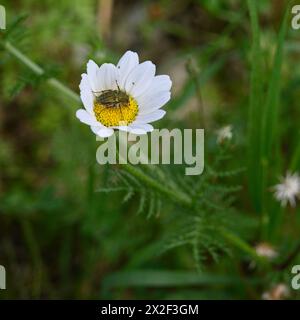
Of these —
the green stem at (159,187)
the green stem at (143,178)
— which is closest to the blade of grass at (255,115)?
the green stem at (143,178)

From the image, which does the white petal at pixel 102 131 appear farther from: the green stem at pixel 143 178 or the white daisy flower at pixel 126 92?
the green stem at pixel 143 178

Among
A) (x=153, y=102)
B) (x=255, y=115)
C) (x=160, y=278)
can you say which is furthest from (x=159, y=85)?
(x=160, y=278)

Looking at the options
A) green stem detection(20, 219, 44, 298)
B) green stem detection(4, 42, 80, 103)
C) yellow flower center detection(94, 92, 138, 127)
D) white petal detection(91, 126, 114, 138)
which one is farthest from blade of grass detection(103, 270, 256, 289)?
white petal detection(91, 126, 114, 138)

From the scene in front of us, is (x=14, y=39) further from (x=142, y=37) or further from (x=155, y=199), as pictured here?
(x=142, y=37)

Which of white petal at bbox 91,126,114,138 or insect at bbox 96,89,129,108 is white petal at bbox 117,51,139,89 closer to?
insect at bbox 96,89,129,108

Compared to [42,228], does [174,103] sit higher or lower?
higher
